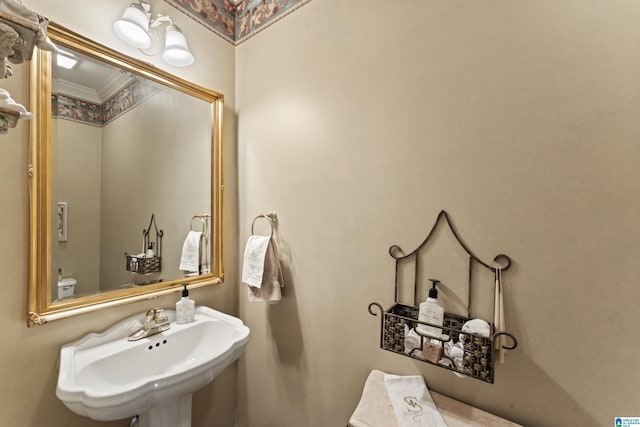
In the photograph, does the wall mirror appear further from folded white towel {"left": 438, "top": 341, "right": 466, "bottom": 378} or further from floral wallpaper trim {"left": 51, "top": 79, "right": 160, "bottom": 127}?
folded white towel {"left": 438, "top": 341, "right": 466, "bottom": 378}

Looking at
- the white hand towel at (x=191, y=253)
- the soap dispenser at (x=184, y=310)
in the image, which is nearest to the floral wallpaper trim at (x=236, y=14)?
the white hand towel at (x=191, y=253)

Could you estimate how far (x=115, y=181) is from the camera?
1.09 meters

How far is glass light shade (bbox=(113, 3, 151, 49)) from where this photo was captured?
3.41 feet

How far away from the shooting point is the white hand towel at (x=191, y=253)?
4.30 ft

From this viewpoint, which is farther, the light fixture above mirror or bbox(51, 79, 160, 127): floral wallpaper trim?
the light fixture above mirror

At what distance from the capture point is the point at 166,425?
37.8 inches

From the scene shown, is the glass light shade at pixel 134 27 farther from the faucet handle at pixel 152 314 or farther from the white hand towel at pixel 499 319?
the white hand towel at pixel 499 319

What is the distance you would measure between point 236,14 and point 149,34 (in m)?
0.64

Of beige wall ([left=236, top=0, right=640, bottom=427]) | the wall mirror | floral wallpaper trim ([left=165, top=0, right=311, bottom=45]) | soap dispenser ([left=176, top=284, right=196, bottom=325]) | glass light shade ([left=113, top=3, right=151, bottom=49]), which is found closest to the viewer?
beige wall ([left=236, top=0, right=640, bottom=427])

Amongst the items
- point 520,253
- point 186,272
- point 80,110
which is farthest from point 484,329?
point 80,110

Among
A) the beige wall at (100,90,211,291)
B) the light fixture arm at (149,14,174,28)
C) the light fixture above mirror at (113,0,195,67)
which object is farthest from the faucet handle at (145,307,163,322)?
the light fixture arm at (149,14,174,28)

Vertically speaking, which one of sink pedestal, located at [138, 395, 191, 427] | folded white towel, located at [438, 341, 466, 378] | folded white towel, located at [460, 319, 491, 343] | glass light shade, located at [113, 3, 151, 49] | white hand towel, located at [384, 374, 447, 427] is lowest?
sink pedestal, located at [138, 395, 191, 427]

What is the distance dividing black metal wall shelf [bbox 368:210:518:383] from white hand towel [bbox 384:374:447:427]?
155 millimetres

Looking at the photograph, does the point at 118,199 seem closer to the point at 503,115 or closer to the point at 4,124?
the point at 4,124
